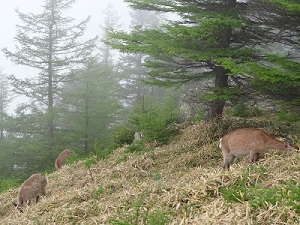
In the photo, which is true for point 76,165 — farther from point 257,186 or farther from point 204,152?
point 257,186

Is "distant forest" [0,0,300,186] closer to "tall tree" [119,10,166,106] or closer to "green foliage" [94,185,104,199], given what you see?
"tall tree" [119,10,166,106]

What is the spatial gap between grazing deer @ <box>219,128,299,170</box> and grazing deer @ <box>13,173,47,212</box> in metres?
5.26

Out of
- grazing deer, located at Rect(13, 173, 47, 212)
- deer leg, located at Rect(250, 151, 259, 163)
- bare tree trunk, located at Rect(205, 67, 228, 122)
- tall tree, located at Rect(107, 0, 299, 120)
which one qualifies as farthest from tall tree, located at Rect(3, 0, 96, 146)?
deer leg, located at Rect(250, 151, 259, 163)

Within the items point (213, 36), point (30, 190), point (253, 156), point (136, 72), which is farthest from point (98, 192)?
point (136, 72)

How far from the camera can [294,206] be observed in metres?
3.96

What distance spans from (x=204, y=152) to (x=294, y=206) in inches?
202

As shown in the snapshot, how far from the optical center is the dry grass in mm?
4473

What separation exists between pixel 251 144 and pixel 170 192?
211 centimetres

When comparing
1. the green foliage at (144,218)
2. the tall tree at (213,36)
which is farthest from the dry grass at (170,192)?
the tall tree at (213,36)

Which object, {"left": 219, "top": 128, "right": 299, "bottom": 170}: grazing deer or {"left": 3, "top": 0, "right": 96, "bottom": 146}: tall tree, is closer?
{"left": 219, "top": 128, "right": 299, "bottom": 170}: grazing deer

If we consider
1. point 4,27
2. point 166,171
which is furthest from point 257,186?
point 4,27

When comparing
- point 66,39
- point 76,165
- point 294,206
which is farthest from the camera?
point 66,39

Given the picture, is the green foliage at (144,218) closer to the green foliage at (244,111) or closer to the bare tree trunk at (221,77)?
the bare tree trunk at (221,77)

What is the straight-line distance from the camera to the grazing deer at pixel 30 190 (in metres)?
8.89
